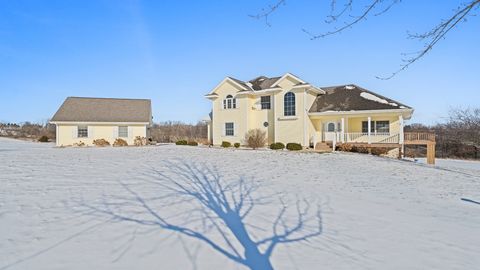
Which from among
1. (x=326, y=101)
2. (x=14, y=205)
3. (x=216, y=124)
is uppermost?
(x=326, y=101)

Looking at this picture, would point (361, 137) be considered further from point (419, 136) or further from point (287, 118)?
point (287, 118)

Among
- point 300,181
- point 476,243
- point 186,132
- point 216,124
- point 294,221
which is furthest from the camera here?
point 186,132

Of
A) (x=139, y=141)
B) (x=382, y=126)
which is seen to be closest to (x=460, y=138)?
(x=382, y=126)

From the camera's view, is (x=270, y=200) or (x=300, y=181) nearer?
(x=270, y=200)

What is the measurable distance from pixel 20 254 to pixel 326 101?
23.4m

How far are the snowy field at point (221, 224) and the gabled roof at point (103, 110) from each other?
1867cm

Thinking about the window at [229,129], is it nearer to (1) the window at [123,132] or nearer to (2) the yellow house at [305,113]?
(2) the yellow house at [305,113]

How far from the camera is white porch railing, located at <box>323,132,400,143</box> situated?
2141 centimetres

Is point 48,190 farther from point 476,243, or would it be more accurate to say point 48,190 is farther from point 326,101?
point 326,101

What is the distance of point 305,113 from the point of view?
23.2 metres

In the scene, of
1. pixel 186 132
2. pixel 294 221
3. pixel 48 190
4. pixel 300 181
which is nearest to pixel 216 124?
pixel 300 181

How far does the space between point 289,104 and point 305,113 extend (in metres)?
1.62

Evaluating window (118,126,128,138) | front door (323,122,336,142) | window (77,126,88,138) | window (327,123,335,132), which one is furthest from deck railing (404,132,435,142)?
window (77,126,88,138)

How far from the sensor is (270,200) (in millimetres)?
7945
